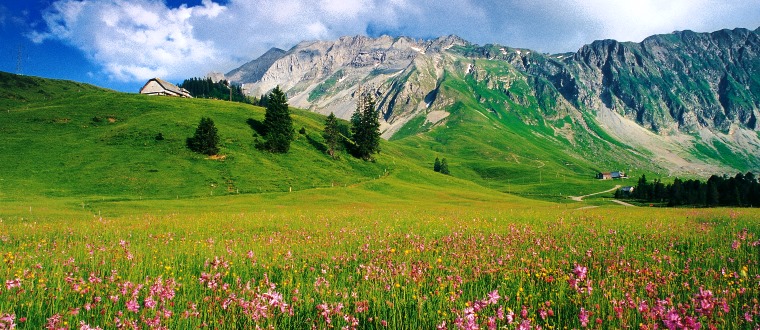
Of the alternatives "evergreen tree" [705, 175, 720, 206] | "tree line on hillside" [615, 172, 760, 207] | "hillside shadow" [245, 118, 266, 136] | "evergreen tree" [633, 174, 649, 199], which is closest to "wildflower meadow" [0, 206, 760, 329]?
"hillside shadow" [245, 118, 266, 136]

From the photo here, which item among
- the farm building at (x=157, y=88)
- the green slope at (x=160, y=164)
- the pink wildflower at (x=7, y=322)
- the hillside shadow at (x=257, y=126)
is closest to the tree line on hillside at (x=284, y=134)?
the hillside shadow at (x=257, y=126)

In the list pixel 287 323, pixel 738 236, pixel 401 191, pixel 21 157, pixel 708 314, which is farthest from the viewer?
pixel 401 191

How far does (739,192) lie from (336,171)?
11687 cm

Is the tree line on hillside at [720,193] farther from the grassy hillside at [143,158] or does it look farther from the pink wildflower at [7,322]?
the pink wildflower at [7,322]

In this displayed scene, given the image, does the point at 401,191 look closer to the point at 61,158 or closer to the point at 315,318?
the point at 61,158

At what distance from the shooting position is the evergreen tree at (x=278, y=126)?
333ft

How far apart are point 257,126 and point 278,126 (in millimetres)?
14500

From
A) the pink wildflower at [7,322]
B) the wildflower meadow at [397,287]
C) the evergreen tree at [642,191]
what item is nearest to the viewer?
the pink wildflower at [7,322]

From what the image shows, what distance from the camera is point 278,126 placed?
107000mm

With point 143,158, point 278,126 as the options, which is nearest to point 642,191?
point 278,126

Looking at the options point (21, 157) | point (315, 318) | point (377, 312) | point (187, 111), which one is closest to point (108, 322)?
point (315, 318)

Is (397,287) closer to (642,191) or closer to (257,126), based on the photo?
(257,126)

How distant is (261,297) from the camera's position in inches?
195

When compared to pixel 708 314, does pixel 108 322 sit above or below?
below
